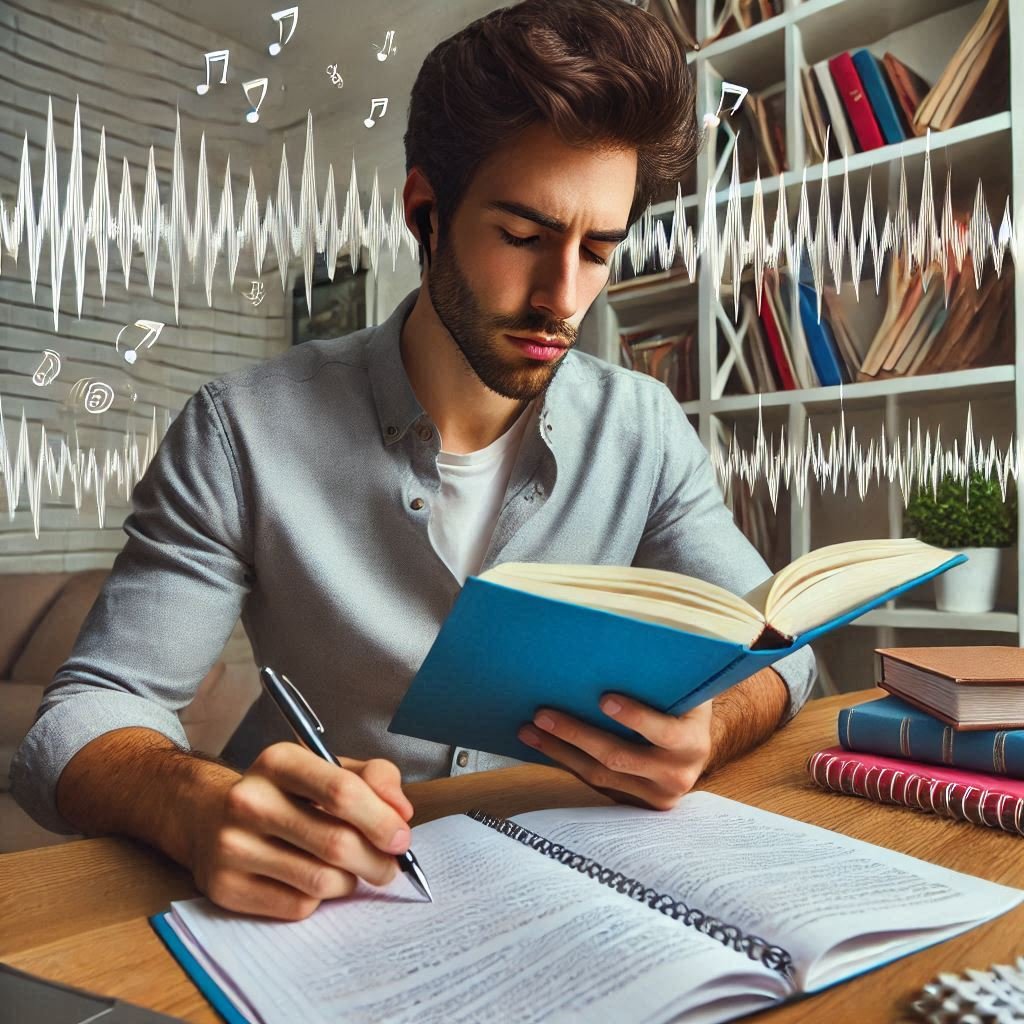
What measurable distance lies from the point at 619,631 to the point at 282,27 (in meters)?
1.34

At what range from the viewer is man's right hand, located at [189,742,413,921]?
0.47 m

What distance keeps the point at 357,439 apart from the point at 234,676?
0.55 m

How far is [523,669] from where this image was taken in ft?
1.86

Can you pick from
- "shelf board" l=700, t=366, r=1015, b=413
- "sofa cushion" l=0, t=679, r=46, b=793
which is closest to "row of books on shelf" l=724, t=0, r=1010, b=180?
"shelf board" l=700, t=366, r=1015, b=413

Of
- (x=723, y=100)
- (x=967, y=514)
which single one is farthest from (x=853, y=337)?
(x=723, y=100)

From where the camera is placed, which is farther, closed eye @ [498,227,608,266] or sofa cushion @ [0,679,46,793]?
sofa cushion @ [0,679,46,793]

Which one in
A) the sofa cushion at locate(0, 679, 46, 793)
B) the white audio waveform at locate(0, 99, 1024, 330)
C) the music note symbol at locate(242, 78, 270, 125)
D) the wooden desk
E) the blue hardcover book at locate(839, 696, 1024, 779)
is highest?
the music note symbol at locate(242, 78, 270, 125)

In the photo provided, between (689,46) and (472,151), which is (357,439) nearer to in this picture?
(472,151)

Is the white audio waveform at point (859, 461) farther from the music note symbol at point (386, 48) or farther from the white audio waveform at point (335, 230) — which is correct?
the music note symbol at point (386, 48)

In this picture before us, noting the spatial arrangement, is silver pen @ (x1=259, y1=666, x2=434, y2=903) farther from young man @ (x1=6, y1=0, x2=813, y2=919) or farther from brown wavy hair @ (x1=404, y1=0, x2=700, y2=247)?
brown wavy hair @ (x1=404, y1=0, x2=700, y2=247)

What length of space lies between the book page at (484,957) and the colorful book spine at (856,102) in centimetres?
152

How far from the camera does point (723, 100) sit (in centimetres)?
174

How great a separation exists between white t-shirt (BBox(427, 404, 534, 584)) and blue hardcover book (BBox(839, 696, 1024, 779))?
0.52m

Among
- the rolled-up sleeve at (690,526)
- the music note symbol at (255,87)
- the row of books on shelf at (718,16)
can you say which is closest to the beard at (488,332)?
the rolled-up sleeve at (690,526)
